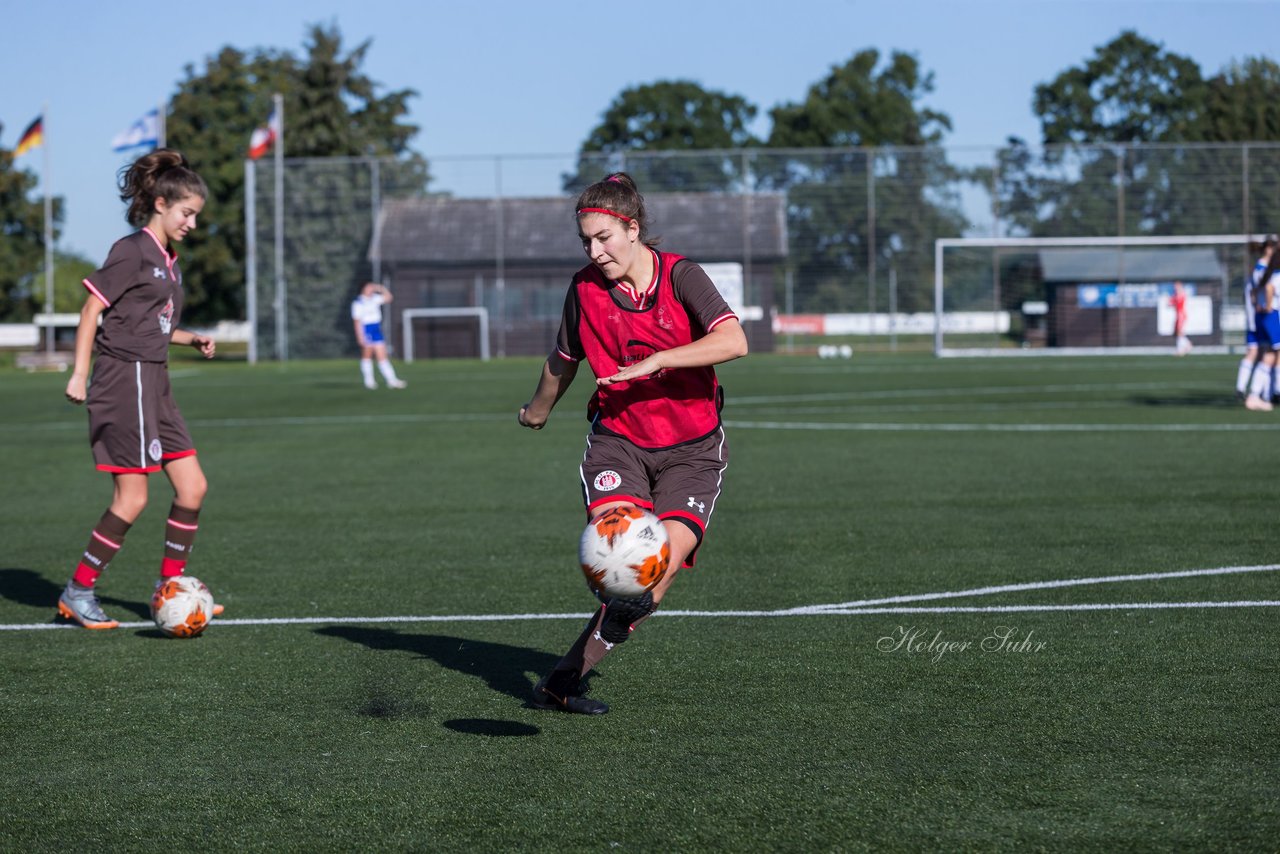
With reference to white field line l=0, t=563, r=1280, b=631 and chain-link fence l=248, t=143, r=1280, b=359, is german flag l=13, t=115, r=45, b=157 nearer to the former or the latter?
chain-link fence l=248, t=143, r=1280, b=359

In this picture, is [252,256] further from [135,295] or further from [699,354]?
[699,354]

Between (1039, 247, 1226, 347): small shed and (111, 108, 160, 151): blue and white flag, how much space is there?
2690 centimetres

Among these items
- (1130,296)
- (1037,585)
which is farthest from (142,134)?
(1037,585)

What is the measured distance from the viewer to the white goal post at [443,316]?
1845 inches

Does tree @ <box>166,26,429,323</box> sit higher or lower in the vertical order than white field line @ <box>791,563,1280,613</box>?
higher

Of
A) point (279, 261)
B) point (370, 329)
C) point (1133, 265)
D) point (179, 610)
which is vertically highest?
point (279, 261)

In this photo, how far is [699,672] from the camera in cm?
547

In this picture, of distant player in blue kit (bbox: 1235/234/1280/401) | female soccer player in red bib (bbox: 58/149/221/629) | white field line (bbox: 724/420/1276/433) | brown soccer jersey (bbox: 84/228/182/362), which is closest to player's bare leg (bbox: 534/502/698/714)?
female soccer player in red bib (bbox: 58/149/221/629)

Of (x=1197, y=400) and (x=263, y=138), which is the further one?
(x=263, y=138)

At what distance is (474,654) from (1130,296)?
1576 inches

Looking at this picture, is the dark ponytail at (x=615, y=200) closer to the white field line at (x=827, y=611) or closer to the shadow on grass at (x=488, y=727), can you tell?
the shadow on grass at (x=488, y=727)

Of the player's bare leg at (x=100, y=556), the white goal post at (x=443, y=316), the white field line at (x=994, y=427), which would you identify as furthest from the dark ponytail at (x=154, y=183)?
the white goal post at (x=443, y=316)

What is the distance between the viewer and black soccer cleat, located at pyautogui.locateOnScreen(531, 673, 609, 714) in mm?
4902

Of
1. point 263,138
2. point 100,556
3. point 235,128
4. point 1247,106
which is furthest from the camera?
point 1247,106
